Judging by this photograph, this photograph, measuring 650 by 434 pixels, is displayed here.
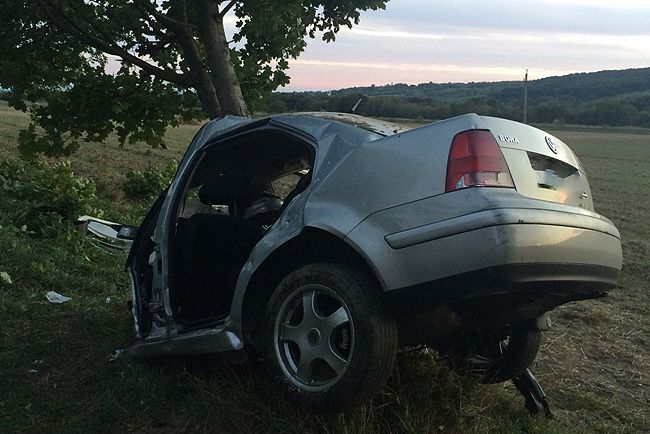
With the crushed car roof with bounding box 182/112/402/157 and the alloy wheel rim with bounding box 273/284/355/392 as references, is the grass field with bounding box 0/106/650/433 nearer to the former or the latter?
the alloy wheel rim with bounding box 273/284/355/392

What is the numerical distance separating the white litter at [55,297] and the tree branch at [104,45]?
9.98 feet

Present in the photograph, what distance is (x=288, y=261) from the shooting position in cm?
350

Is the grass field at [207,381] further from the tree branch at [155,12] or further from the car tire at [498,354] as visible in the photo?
the tree branch at [155,12]

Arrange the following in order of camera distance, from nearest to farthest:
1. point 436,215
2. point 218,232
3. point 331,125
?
1. point 436,215
2. point 331,125
3. point 218,232

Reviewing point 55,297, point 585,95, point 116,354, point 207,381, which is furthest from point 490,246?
point 585,95

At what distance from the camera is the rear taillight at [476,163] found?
2.79 m

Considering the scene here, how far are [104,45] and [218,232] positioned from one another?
4.41m

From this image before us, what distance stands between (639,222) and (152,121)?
40.5ft

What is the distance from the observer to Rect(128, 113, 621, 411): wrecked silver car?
272 cm

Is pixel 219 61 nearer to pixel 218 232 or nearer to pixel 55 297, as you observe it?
pixel 55 297

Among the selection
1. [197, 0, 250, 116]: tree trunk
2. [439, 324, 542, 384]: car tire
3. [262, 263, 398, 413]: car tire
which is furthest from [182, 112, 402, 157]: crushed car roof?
[197, 0, 250, 116]: tree trunk

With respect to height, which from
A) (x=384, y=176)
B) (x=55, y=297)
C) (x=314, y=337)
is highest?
(x=384, y=176)

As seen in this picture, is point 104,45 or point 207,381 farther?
point 104,45

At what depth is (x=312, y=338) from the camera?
3.10 m
